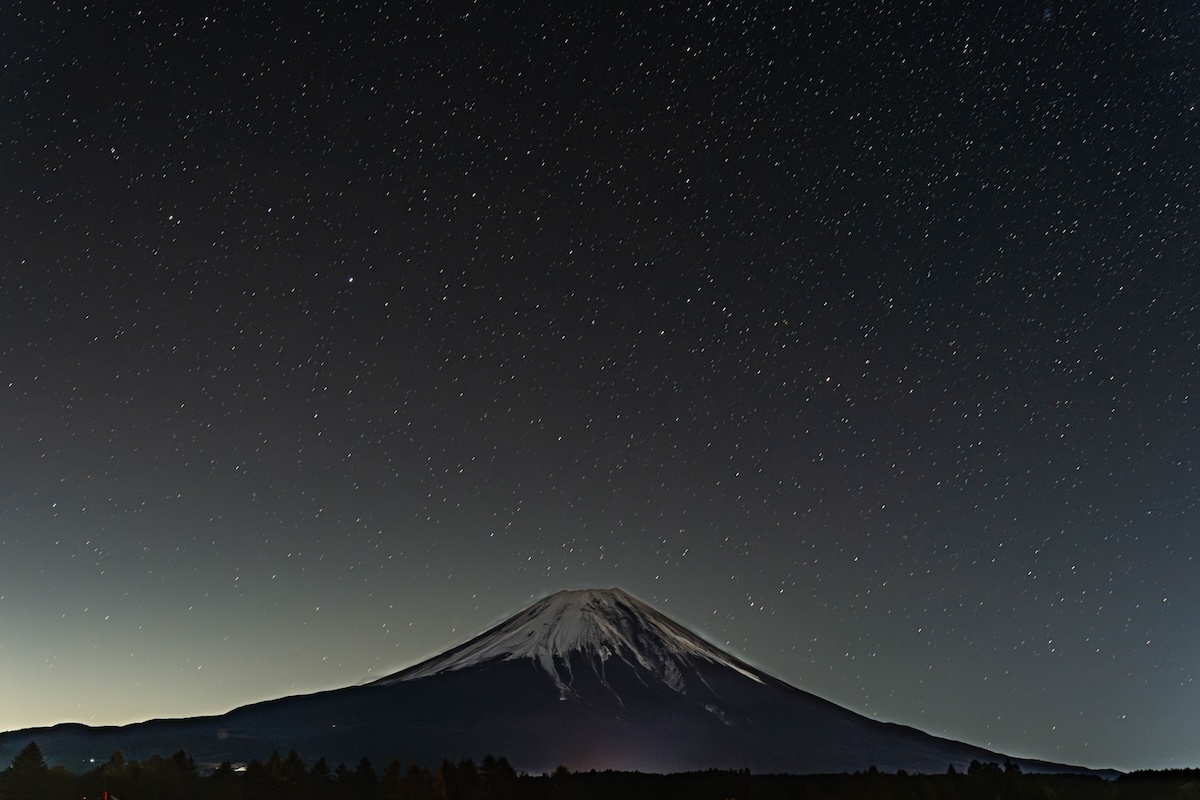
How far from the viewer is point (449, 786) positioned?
120 meters

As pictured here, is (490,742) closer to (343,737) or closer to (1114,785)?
(343,737)

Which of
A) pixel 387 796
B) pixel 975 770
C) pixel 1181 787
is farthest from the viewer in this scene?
pixel 975 770

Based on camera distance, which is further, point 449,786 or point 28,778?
point 449,786

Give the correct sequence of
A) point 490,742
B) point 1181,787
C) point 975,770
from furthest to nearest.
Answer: point 490,742 → point 975,770 → point 1181,787

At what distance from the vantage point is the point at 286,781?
12238 centimetres

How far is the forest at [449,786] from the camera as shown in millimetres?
112000

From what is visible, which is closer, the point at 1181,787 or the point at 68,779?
the point at 1181,787

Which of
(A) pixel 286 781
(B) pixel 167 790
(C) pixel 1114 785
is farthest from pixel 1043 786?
(B) pixel 167 790

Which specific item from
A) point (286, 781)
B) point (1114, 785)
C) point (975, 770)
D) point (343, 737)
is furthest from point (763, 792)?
point (343, 737)

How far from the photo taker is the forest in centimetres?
11200

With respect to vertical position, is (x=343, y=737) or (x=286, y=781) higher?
(x=343, y=737)

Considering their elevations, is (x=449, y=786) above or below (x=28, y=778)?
above

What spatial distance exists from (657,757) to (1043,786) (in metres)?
87.1

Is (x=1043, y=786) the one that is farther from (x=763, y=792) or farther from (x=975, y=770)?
(x=763, y=792)
